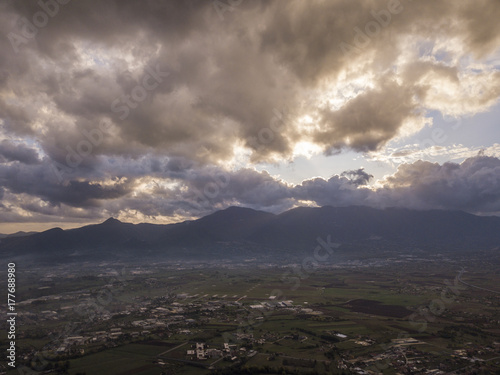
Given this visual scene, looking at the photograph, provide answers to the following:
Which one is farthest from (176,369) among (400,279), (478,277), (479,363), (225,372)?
(478,277)

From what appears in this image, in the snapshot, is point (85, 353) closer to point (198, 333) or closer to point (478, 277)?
point (198, 333)

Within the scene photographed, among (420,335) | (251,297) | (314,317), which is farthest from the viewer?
(251,297)

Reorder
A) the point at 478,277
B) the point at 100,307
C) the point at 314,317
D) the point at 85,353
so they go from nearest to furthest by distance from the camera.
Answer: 1. the point at 85,353
2. the point at 314,317
3. the point at 100,307
4. the point at 478,277

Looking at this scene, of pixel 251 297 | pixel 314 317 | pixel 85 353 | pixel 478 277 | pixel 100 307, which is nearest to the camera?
pixel 85 353

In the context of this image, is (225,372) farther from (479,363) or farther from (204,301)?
(204,301)

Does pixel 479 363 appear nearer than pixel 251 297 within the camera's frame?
Yes

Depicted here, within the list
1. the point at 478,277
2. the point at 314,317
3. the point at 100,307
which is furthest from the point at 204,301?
the point at 478,277

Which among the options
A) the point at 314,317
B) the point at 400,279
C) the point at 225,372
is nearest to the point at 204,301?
the point at 314,317

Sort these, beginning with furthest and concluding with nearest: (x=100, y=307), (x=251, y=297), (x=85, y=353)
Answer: (x=251, y=297) → (x=100, y=307) → (x=85, y=353)

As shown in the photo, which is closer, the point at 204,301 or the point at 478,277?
the point at 204,301
